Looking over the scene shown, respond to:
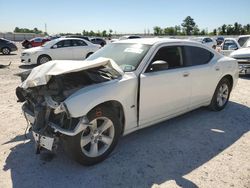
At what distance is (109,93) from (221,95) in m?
3.47

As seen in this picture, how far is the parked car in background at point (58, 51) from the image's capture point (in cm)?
1382

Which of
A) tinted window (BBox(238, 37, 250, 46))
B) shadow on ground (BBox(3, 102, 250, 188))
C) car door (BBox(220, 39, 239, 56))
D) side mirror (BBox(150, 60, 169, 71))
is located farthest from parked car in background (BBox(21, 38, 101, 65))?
side mirror (BBox(150, 60, 169, 71))

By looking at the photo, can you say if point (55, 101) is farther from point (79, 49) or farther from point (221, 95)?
point (79, 49)

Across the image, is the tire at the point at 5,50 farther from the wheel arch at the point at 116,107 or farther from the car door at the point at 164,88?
the wheel arch at the point at 116,107

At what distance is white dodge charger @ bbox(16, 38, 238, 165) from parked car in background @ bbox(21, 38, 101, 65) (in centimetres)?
964

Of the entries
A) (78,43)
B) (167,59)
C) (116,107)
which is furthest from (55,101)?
(78,43)

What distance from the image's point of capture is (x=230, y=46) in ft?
42.9

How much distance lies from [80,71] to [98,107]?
2.12 ft

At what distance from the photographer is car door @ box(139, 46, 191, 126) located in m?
4.25

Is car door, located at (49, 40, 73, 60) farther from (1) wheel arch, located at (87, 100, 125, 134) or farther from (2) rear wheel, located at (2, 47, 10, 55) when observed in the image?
(1) wheel arch, located at (87, 100, 125, 134)

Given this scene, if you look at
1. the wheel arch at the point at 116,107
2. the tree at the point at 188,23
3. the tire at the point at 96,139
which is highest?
the tree at the point at 188,23

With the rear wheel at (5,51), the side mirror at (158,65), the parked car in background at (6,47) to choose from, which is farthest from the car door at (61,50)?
the side mirror at (158,65)

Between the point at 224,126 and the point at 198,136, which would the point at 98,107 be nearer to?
the point at 198,136

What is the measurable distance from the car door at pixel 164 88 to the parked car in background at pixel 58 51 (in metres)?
10.5
